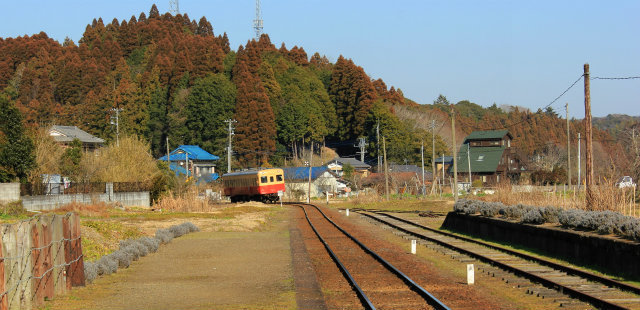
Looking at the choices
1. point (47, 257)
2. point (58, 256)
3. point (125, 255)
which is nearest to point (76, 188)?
point (125, 255)

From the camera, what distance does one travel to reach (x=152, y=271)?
1547cm

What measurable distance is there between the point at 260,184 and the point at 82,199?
16058 mm

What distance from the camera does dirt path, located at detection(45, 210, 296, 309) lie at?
11148 mm

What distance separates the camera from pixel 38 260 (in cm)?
1033

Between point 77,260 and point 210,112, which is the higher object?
point 210,112

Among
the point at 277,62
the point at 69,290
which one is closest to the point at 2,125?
the point at 69,290

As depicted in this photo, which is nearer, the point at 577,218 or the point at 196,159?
the point at 577,218

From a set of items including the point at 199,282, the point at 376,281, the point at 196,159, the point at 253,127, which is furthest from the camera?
the point at 196,159

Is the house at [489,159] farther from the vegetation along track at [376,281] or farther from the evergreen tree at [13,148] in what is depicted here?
the vegetation along track at [376,281]

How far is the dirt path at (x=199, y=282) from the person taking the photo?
36.6 feet

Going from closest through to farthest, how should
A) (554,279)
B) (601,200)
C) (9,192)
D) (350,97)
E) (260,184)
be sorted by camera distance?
(554,279)
(601,200)
(9,192)
(260,184)
(350,97)

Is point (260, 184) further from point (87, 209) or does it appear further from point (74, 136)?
point (74, 136)

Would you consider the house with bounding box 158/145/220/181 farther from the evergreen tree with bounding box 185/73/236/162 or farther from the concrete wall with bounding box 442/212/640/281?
the concrete wall with bounding box 442/212/640/281

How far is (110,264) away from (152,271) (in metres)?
1.05
